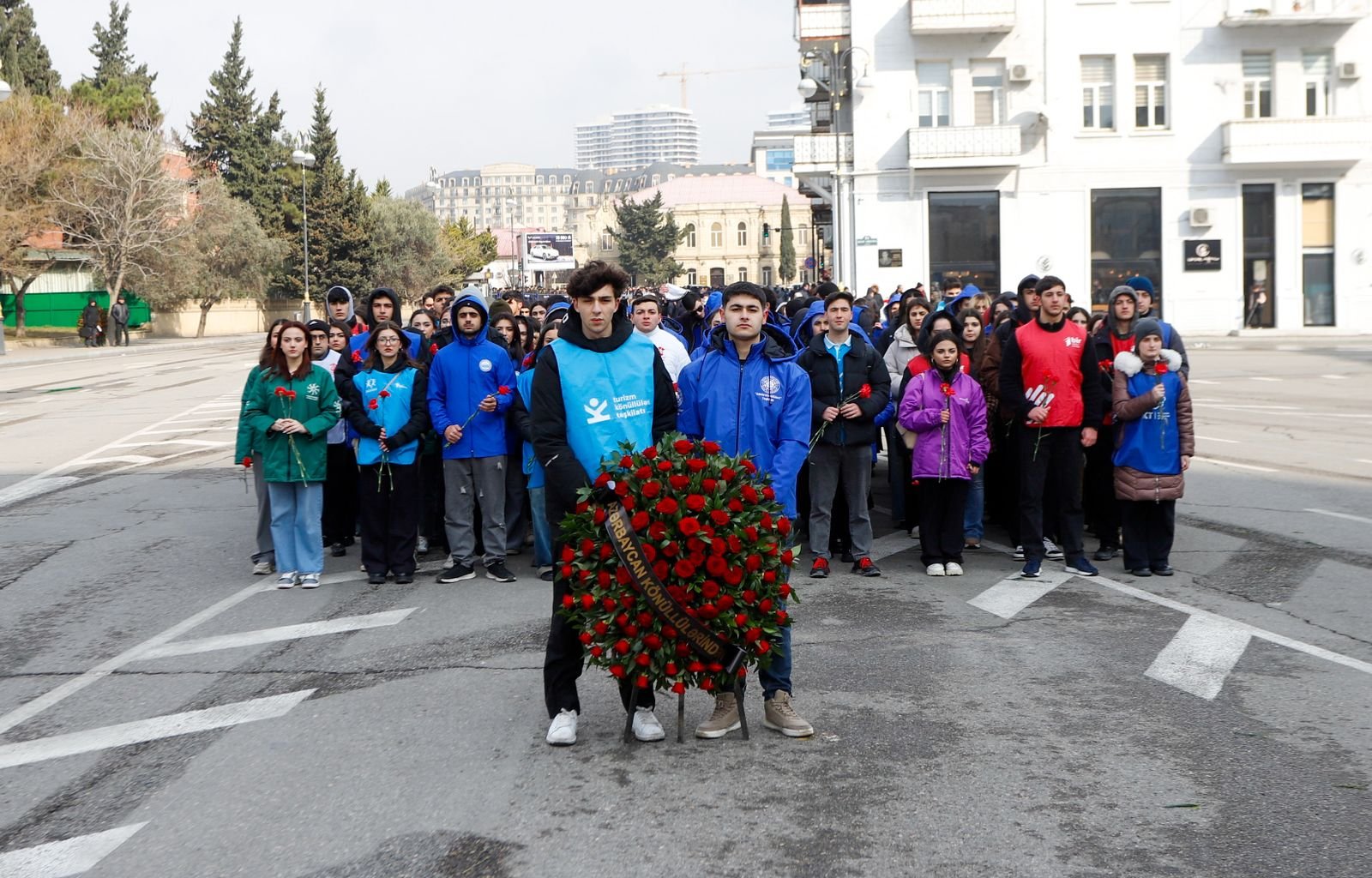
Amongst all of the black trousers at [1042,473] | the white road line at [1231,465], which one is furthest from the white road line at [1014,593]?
the white road line at [1231,465]

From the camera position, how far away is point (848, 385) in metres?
9.93

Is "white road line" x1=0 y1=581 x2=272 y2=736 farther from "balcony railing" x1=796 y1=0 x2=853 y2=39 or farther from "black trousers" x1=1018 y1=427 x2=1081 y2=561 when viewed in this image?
"balcony railing" x1=796 y1=0 x2=853 y2=39

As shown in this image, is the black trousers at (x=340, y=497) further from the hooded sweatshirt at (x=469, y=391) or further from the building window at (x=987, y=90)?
the building window at (x=987, y=90)

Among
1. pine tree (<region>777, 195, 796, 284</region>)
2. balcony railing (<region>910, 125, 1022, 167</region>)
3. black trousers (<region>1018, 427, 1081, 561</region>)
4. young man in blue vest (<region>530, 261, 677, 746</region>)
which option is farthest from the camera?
pine tree (<region>777, 195, 796, 284</region>)

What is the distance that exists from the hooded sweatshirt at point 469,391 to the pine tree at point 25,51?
2450 inches

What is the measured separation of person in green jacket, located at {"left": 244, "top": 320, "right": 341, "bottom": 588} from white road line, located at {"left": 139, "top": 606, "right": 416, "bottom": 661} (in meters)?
1.23

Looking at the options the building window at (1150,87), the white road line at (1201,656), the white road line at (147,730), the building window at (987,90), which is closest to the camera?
the white road line at (147,730)

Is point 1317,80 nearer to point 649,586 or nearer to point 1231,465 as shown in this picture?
point 1231,465

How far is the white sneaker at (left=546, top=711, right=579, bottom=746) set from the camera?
570cm

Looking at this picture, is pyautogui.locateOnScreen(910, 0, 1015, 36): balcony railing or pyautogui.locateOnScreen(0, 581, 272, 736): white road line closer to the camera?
pyautogui.locateOnScreen(0, 581, 272, 736): white road line

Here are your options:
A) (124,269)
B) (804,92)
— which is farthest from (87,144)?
(804,92)

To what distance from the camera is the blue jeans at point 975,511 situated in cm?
1066

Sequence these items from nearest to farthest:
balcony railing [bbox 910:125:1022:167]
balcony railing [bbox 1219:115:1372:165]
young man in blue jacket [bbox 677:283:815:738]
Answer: young man in blue jacket [bbox 677:283:815:738] → balcony railing [bbox 1219:115:1372:165] → balcony railing [bbox 910:125:1022:167]

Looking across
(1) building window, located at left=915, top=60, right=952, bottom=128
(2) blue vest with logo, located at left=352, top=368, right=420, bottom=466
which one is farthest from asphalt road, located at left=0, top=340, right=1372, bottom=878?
(1) building window, located at left=915, top=60, right=952, bottom=128
